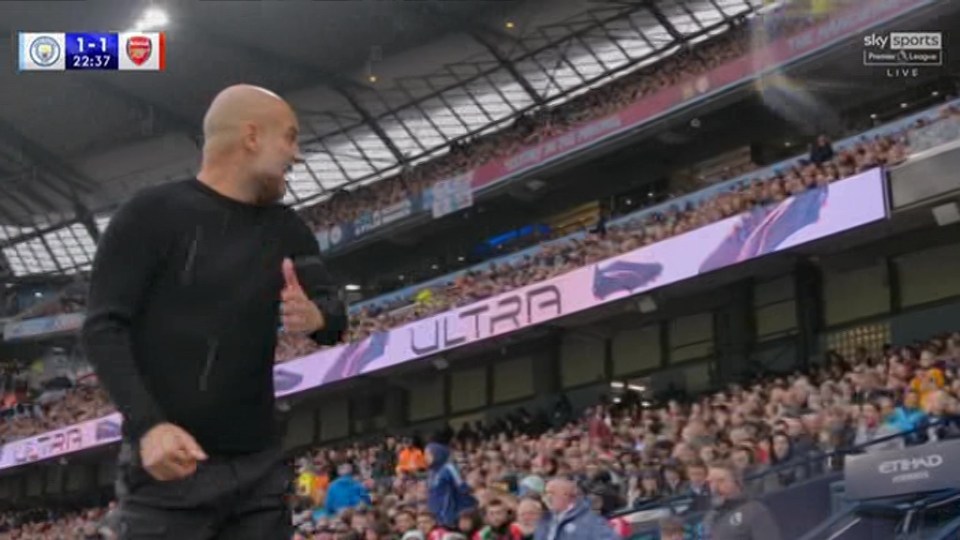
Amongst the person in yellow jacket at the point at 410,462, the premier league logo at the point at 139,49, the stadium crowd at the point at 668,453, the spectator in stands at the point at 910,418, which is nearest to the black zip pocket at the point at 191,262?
the stadium crowd at the point at 668,453

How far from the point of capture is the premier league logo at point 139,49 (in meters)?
28.1

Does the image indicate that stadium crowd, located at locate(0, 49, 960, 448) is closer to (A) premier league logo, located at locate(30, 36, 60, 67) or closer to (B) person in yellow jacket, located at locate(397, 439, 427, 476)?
(B) person in yellow jacket, located at locate(397, 439, 427, 476)

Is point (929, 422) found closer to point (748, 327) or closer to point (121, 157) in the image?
point (748, 327)

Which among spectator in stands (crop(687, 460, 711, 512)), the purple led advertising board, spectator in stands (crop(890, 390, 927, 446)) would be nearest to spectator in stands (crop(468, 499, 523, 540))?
spectator in stands (crop(687, 460, 711, 512))

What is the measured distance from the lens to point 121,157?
113 feet

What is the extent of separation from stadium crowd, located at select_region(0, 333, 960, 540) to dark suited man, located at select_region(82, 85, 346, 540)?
4.55 m

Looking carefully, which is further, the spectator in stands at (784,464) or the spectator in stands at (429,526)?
the spectator in stands at (429,526)

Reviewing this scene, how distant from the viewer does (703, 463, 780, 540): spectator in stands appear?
8492 millimetres

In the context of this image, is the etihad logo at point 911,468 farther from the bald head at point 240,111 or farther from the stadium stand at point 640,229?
the bald head at point 240,111

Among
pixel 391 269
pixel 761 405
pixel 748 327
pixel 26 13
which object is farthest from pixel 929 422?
pixel 391 269

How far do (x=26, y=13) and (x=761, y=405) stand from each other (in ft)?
60.2

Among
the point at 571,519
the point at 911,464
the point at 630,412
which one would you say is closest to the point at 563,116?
the point at 630,412

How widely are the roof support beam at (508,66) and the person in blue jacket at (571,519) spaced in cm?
2228

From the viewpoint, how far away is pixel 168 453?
2363 millimetres
